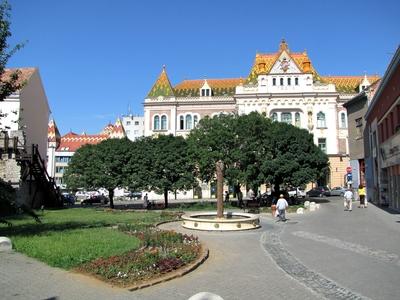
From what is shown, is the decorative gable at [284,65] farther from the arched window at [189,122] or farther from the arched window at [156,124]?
the arched window at [156,124]

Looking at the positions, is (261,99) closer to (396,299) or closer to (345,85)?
(345,85)

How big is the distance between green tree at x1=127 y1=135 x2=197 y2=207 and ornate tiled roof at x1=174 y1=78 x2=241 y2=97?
101 ft

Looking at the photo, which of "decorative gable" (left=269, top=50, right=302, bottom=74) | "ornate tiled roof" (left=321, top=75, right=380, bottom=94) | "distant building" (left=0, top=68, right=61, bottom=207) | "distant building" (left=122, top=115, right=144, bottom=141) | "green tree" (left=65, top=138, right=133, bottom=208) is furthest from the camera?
"distant building" (left=122, top=115, right=144, bottom=141)

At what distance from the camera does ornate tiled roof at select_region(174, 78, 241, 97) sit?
70.2 m

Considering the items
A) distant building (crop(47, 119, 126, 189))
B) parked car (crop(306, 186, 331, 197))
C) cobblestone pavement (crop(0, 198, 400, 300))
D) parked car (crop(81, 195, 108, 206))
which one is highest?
distant building (crop(47, 119, 126, 189))

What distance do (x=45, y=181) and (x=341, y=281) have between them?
3294cm

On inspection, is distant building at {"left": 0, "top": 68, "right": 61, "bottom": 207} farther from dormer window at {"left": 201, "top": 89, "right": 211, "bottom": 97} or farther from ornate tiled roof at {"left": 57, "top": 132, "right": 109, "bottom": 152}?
ornate tiled roof at {"left": 57, "top": 132, "right": 109, "bottom": 152}

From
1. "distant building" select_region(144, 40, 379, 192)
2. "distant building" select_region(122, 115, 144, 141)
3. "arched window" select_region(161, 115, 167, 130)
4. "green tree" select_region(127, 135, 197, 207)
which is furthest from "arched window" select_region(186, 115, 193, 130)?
"distant building" select_region(122, 115, 144, 141)

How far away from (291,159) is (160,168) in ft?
40.9

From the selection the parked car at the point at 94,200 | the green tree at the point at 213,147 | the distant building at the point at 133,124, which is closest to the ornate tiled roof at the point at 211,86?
the parked car at the point at 94,200

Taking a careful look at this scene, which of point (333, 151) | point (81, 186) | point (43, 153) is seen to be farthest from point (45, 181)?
point (333, 151)

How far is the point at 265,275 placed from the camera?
10273 millimetres

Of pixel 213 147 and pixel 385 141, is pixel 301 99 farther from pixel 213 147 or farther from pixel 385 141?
pixel 385 141

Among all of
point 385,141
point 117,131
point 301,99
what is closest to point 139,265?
point 385,141
